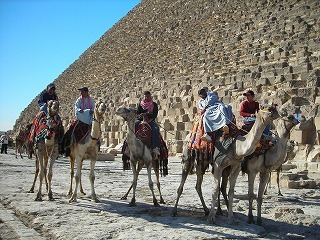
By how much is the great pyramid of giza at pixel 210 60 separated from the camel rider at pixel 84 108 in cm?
274

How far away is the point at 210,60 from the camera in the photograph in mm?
23547

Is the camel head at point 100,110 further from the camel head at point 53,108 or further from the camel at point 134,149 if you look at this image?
the camel head at point 53,108

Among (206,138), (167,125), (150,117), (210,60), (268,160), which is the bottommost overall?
(268,160)

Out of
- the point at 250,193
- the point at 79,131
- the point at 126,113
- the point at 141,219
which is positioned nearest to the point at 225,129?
→ the point at 250,193

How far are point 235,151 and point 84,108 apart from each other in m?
2.86

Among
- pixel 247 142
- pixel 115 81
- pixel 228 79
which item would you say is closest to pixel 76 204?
pixel 247 142

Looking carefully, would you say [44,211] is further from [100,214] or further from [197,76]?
[197,76]

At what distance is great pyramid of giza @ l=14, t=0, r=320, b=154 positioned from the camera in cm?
1523

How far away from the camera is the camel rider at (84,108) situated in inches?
253

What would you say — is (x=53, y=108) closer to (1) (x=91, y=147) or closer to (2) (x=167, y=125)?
(1) (x=91, y=147)

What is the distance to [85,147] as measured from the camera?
6.23m

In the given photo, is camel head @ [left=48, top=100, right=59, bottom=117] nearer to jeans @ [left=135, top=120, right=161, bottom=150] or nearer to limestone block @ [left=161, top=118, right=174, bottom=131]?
jeans @ [left=135, top=120, right=161, bottom=150]

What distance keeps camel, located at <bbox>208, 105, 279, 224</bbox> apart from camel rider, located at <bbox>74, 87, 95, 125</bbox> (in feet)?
7.64

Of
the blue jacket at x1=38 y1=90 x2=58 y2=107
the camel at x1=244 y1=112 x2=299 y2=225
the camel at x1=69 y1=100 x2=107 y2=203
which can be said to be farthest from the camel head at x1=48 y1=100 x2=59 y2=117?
the camel at x1=244 y1=112 x2=299 y2=225
